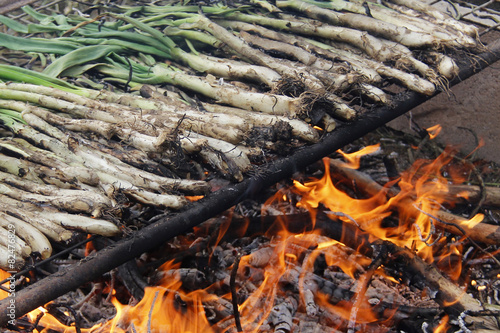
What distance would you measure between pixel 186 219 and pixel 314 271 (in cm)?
113

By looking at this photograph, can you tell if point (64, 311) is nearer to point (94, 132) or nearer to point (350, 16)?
point (94, 132)

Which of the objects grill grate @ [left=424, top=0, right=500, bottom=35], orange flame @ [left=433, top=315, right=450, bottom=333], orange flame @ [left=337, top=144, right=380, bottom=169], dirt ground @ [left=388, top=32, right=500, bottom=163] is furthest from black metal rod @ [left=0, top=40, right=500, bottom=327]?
dirt ground @ [left=388, top=32, right=500, bottom=163]

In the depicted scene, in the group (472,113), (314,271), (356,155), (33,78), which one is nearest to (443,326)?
(314,271)

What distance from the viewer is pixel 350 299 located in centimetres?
282

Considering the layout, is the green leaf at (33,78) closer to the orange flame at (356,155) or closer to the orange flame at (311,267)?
the orange flame at (311,267)

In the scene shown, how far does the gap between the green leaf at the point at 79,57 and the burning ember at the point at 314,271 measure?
5.54ft

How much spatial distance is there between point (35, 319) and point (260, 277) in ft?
4.28

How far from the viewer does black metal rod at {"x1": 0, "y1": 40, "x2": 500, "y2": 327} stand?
1977 mm

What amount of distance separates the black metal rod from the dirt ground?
153 centimetres

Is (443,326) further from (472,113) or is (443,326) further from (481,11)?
(481,11)

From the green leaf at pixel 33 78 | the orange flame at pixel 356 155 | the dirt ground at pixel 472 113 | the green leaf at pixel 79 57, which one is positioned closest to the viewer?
the green leaf at pixel 33 78

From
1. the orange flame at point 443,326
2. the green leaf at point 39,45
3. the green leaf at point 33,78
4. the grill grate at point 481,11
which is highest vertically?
the grill grate at point 481,11

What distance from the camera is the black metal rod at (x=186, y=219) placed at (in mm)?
1977

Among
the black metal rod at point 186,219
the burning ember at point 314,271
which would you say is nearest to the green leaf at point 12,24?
the burning ember at point 314,271
